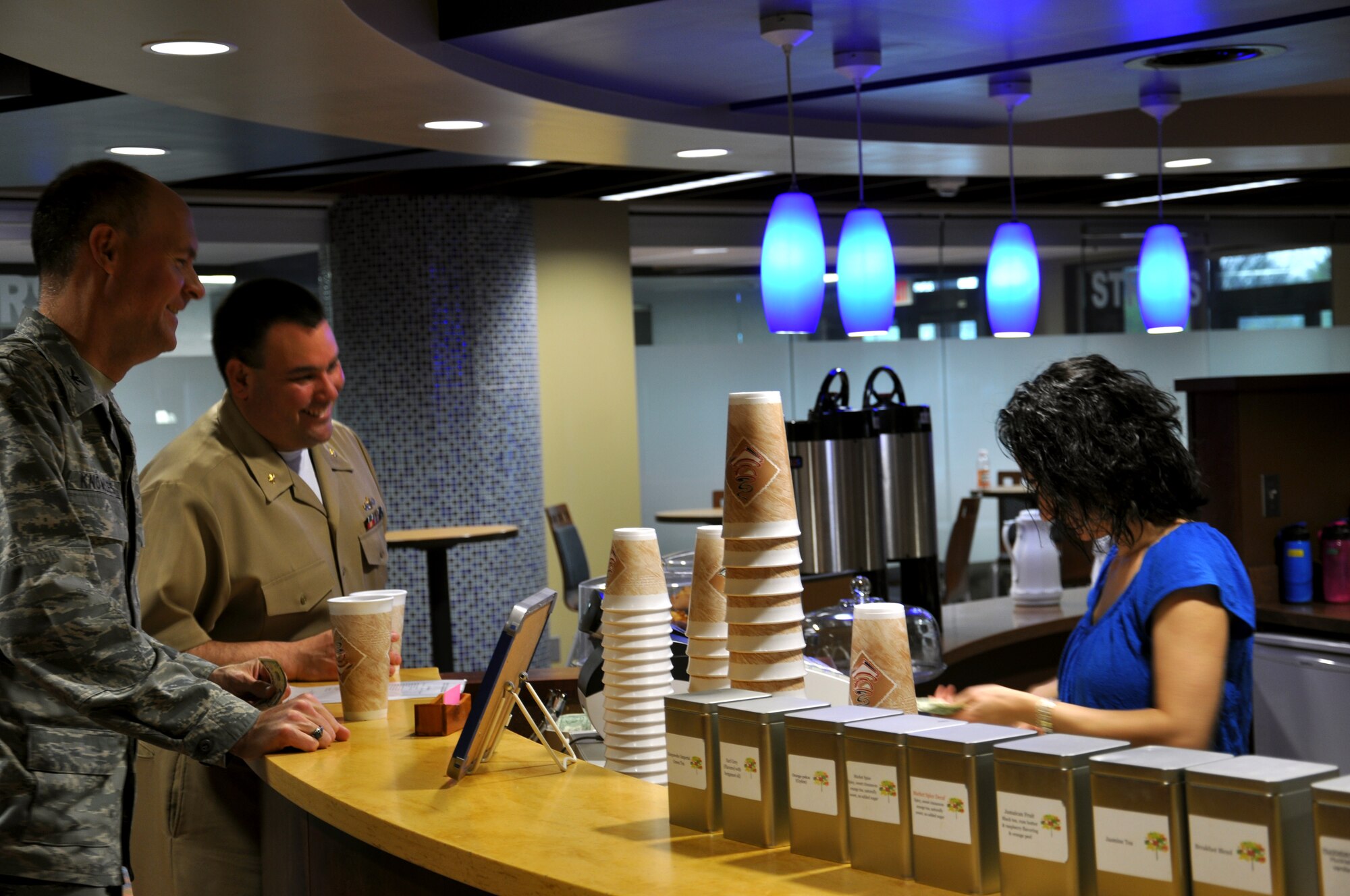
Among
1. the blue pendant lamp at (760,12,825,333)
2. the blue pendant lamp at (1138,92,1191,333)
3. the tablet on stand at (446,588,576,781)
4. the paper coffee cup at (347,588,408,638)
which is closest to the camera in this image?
the tablet on stand at (446,588,576,781)

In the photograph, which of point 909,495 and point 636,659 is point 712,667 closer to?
point 636,659

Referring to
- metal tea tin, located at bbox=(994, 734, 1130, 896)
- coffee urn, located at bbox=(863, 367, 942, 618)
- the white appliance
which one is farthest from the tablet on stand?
the white appliance

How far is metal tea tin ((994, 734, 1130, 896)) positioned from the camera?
3.88 feet

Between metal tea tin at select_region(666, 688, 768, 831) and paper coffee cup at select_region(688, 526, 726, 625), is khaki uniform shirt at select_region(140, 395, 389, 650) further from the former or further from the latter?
metal tea tin at select_region(666, 688, 768, 831)

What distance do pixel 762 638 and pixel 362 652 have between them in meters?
0.82

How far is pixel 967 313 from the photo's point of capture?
10297mm

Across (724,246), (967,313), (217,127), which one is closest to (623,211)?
(724,246)

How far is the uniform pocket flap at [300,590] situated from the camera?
2605 mm

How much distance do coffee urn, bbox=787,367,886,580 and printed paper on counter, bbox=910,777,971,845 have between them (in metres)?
2.55

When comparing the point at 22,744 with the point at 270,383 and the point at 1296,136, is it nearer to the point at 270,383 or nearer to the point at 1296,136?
the point at 270,383

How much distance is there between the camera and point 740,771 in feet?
4.86

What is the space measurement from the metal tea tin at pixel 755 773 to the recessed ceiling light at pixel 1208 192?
8.98 m

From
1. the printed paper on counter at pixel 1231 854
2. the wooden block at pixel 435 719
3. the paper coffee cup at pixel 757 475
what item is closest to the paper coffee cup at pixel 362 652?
the wooden block at pixel 435 719

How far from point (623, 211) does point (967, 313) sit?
3.03m
